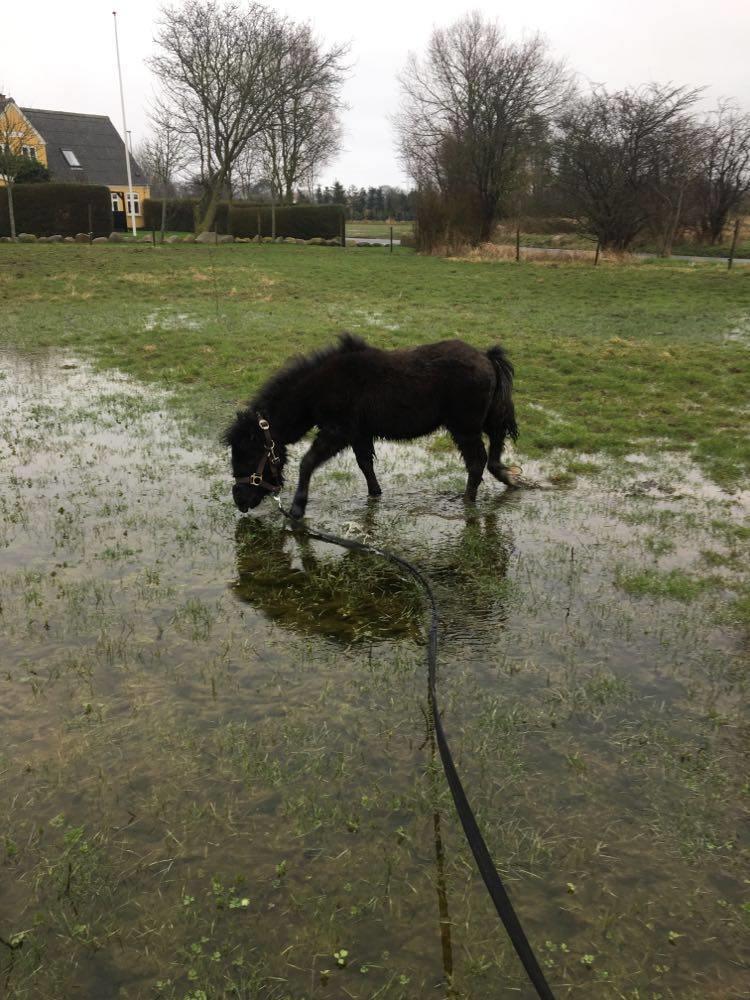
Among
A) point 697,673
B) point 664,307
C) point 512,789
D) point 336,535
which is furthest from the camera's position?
point 664,307

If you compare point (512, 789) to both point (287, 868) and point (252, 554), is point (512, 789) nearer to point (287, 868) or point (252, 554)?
point (287, 868)

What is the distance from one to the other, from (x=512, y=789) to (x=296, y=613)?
216cm

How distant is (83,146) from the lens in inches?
2303

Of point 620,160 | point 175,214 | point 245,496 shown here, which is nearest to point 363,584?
point 245,496

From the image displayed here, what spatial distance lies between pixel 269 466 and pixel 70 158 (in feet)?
203

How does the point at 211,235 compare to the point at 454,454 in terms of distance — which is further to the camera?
the point at 211,235

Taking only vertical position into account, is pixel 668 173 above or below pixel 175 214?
above

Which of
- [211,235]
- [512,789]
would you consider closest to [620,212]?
[211,235]

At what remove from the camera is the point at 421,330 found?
15297 mm

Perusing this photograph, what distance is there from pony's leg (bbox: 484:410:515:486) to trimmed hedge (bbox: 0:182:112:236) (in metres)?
35.9

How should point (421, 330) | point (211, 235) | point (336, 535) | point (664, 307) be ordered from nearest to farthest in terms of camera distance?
point (336, 535), point (421, 330), point (664, 307), point (211, 235)

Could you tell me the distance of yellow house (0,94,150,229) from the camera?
56312 mm

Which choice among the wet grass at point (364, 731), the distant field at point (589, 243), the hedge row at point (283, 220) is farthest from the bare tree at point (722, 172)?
the wet grass at point (364, 731)

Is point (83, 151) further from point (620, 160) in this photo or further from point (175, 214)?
point (620, 160)
